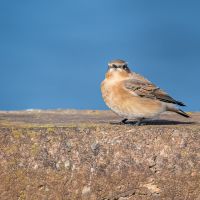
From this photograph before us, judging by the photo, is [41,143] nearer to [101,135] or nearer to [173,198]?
[101,135]

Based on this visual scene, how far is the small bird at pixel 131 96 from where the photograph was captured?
852 centimetres

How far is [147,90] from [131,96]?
34 centimetres

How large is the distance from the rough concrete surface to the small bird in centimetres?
127

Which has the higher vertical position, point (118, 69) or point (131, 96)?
point (118, 69)

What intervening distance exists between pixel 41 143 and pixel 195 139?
175 cm

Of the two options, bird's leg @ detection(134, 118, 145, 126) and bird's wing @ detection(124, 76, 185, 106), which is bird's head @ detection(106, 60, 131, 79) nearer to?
bird's wing @ detection(124, 76, 185, 106)

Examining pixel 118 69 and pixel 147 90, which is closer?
pixel 147 90

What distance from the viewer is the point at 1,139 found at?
6.96 meters

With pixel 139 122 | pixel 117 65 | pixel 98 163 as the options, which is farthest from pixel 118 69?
pixel 98 163

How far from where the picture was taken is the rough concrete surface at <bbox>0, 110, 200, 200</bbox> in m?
6.92

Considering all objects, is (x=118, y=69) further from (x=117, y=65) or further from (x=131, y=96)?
(x=131, y=96)

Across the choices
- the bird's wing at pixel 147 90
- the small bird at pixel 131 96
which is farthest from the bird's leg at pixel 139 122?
the bird's wing at pixel 147 90

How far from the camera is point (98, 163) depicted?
6980 millimetres

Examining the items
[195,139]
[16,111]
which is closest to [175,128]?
[195,139]
